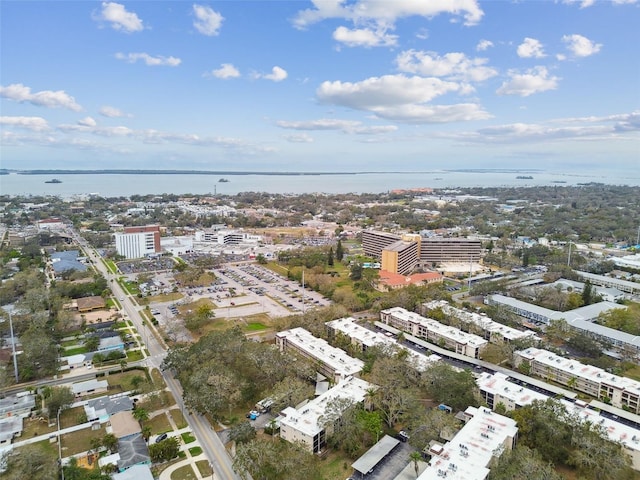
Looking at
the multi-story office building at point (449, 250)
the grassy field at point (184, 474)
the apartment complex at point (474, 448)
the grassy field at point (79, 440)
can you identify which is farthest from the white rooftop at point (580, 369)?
the multi-story office building at point (449, 250)

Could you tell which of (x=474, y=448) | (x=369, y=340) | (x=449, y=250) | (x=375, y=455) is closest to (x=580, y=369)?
(x=474, y=448)

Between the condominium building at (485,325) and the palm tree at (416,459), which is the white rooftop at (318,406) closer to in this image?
the palm tree at (416,459)

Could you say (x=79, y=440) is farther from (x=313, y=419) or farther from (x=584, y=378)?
(x=584, y=378)

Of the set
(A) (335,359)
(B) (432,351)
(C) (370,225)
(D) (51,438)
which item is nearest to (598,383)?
(B) (432,351)

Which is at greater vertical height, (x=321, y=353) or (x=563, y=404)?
(x=563, y=404)

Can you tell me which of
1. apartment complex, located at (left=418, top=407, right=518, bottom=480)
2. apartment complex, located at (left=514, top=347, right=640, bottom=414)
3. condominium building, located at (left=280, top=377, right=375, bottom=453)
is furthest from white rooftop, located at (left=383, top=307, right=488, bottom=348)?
condominium building, located at (left=280, top=377, right=375, bottom=453)

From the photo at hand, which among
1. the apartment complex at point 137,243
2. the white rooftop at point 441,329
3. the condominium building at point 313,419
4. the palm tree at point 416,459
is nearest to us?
the palm tree at point 416,459
